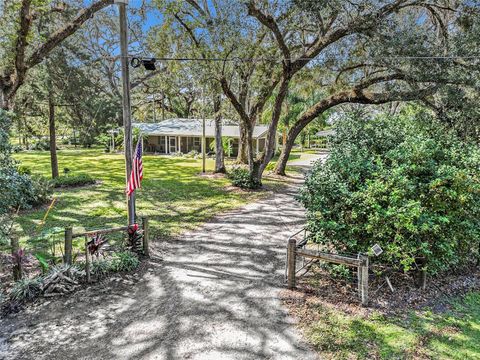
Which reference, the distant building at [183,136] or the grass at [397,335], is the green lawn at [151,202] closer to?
the grass at [397,335]

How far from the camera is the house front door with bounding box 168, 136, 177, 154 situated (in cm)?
3089

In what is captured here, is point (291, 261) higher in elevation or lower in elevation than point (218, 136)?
lower

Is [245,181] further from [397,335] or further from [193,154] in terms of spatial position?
[193,154]

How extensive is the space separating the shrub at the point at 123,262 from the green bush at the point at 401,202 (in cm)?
366

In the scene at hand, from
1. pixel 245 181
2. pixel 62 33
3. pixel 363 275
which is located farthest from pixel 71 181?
pixel 363 275

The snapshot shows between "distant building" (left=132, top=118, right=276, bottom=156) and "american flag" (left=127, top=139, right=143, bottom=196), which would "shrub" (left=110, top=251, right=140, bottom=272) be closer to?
"american flag" (left=127, top=139, right=143, bottom=196)

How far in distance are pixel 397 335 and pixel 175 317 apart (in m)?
3.22

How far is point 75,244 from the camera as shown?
8070mm

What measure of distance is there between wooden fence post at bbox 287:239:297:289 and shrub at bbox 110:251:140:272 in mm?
3149

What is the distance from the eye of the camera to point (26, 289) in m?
5.38

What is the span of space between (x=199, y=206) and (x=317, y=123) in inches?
1110

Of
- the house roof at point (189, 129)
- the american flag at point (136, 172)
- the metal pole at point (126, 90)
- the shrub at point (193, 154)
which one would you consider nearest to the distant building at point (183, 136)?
the house roof at point (189, 129)

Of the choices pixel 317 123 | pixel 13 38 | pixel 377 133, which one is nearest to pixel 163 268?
pixel 377 133

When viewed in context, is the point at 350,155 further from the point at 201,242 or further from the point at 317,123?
the point at 317,123
